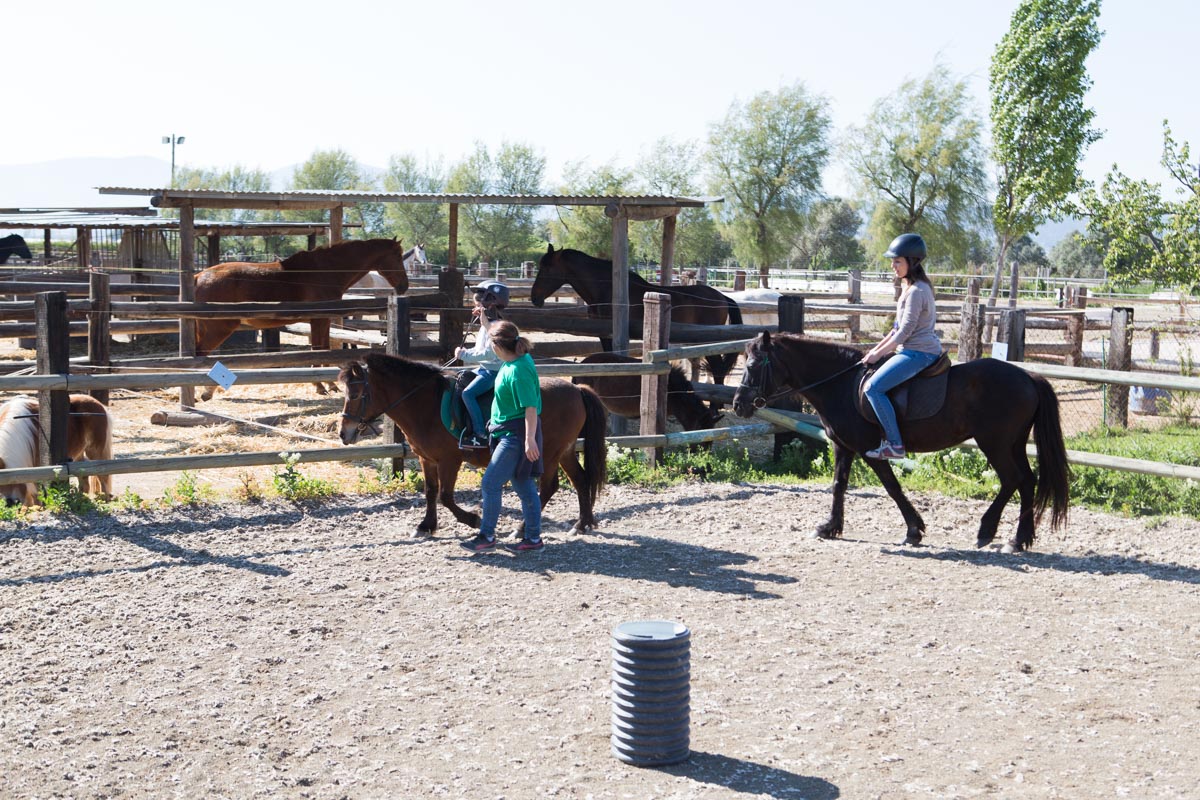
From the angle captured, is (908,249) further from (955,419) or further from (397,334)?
(397,334)

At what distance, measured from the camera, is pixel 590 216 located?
4597cm

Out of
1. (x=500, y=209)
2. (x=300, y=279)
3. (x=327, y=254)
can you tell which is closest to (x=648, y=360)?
(x=327, y=254)

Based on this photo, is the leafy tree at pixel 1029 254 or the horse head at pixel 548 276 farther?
the leafy tree at pixel 1029 254

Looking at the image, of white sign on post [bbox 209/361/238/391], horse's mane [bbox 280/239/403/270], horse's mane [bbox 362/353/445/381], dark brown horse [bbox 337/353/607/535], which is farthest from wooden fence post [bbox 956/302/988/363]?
horse's mane [bbox 280/239/403/270]

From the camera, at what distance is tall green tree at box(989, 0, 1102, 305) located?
30484 mm

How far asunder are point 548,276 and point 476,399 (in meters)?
7.42

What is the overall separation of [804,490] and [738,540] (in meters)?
1.88

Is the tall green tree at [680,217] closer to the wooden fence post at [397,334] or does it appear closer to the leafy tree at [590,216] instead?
the leafy tree at [590,216]

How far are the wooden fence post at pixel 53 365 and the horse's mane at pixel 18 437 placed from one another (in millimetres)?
221

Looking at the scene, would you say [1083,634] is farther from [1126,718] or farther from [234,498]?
[234,498]

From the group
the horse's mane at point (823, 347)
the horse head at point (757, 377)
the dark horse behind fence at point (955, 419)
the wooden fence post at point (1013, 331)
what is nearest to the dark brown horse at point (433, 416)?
the horse head at point (757, 377)

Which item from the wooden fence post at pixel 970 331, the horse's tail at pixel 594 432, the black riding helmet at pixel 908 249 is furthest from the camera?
the wooden fence post at pixel 970 331

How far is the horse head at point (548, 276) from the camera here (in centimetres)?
1419

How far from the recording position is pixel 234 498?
8148 millimetres
